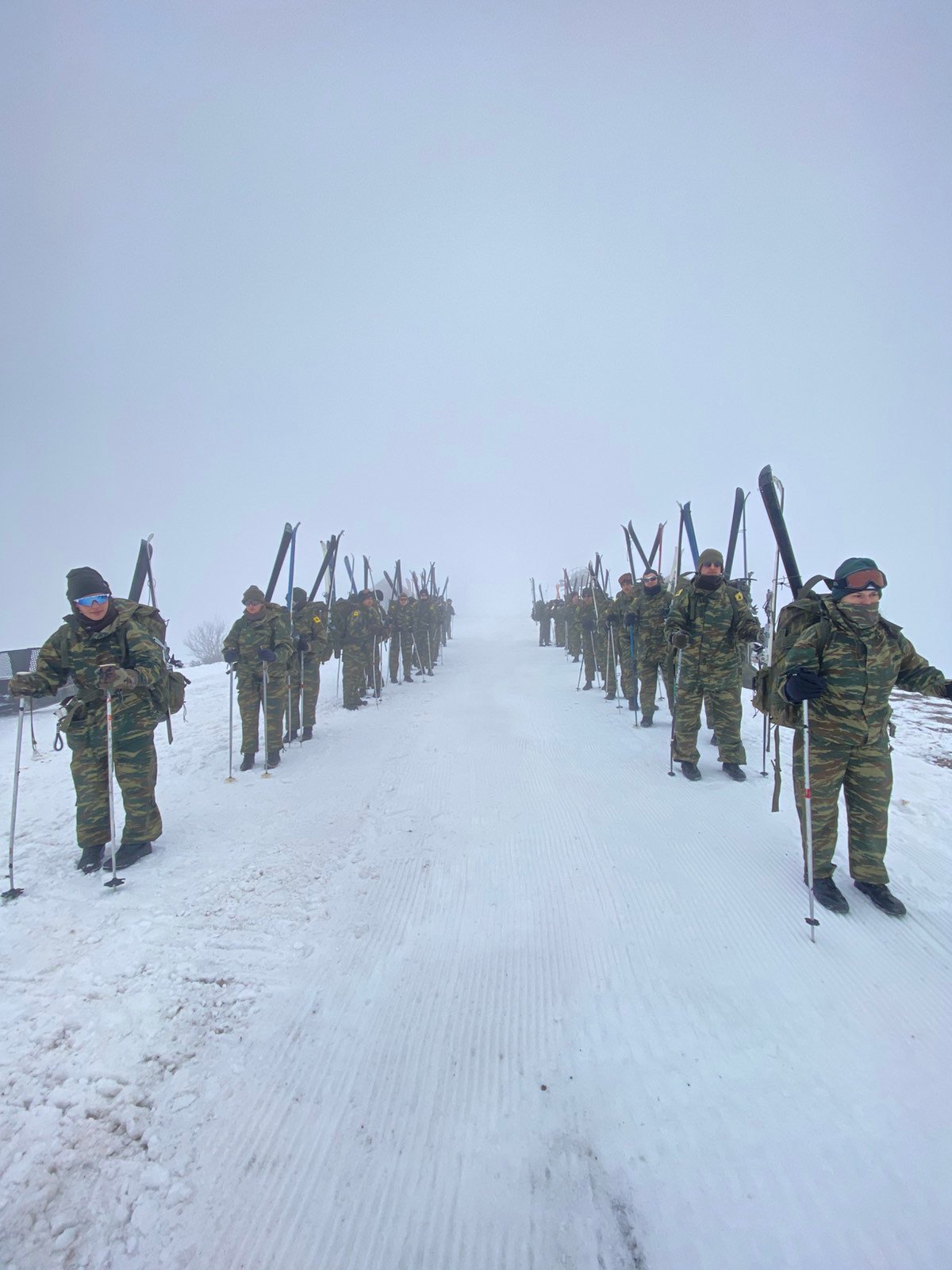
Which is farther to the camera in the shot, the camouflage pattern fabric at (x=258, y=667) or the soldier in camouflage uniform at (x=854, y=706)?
the camouflage pattern fabric at (x=258, y=667)

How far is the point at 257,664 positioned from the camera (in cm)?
690

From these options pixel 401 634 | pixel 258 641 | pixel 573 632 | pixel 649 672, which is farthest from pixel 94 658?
pixel 573 632

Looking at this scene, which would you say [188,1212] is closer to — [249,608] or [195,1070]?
[195,1070]

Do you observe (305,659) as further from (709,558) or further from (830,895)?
(830,895)

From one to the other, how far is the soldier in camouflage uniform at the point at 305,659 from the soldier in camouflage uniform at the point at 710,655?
18.2 ft

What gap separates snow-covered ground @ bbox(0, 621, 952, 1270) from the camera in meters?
1.86

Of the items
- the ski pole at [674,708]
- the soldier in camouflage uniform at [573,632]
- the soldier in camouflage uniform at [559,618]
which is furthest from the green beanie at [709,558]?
the soldier in camouflage uniform at [559,618]

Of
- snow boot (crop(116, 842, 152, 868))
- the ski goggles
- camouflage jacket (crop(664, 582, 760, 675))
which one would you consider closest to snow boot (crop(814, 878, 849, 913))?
the ski goggles

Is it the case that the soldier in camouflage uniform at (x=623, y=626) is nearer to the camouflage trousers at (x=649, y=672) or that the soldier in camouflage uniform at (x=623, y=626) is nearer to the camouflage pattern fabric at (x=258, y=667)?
the camouflage trousers at (x=649, y=672)

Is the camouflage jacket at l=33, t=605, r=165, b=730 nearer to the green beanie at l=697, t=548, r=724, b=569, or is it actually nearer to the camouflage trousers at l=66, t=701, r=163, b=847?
the camouflage trousers at l=66, t=701, r=163, b=847

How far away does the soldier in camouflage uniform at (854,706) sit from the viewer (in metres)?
3.46

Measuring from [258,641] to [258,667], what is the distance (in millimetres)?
348

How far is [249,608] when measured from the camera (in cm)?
698

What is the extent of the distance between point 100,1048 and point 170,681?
2671 millimetres
